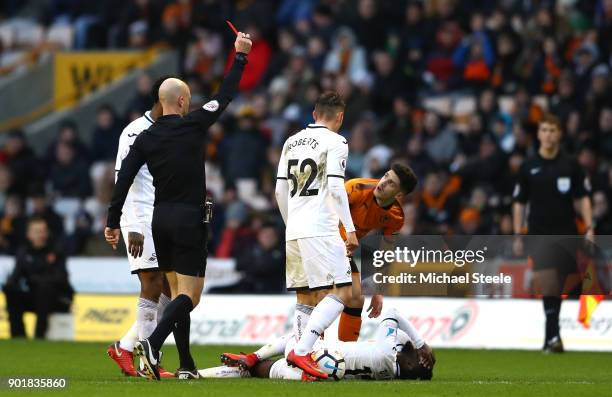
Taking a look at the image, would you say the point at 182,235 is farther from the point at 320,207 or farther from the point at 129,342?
the point at 129,342

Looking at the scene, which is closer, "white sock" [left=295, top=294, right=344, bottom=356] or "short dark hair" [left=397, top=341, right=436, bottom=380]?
"white sock" [left=295, top=294, right=344, bottom=356]

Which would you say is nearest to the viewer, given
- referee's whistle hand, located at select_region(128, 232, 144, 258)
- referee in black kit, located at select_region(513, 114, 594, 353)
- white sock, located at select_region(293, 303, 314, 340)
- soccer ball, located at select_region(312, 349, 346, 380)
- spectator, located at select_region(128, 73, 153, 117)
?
soccer ball, located at select_region(312, 349, 346, 380)

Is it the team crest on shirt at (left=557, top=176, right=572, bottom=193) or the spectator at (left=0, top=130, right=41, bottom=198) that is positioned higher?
the spectator at (left=0, top=130, right=41, bottom=198)

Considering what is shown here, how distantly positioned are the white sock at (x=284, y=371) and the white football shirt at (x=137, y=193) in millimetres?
1662

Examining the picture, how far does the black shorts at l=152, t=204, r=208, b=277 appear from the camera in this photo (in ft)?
36.7

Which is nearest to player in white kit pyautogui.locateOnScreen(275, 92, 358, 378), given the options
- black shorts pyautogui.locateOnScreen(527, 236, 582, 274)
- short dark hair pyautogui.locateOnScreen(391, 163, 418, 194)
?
short dark hair pyautogui.locateOnScreen(391, 163, 418, 194)

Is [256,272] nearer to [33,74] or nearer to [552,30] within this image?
[552,30]

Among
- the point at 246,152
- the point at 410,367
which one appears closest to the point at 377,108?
the point at 246,152

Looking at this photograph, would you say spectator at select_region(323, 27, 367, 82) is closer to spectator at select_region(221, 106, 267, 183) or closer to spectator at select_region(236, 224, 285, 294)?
spectator at select_region(221, 106, 267, 183)

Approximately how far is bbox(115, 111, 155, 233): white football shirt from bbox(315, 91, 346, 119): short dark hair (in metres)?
1.53

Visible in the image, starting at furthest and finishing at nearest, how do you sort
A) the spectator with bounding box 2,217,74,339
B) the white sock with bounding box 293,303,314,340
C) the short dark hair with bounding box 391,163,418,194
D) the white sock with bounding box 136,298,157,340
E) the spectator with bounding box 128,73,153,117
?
the spectator with bounding box 128,73,153,117, the spectator with bounding box 2,217,74,339, the white sock with bounding box 136,298,157,340, the short dark hair with bounding box 391,163,418,194, the white sock with bounding box 293,303,314,340

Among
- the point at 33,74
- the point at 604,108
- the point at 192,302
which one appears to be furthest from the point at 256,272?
the point at 33,74

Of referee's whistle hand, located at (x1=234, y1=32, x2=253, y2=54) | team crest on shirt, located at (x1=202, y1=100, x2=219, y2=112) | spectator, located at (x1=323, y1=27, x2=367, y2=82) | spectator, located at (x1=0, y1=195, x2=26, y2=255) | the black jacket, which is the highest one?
spectator, located at (x1=323, y1=27, x2=367, y2=82)

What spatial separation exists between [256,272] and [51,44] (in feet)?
37.4
